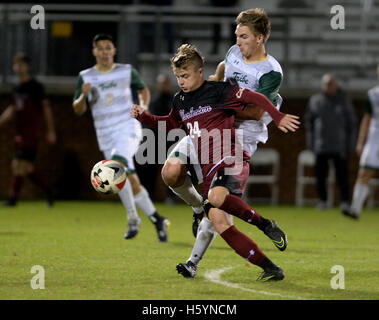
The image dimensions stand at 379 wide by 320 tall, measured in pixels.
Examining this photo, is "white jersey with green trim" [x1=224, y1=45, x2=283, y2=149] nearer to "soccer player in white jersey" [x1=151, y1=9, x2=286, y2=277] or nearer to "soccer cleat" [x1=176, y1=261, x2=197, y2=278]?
"soccer player in white jersey" [x1=151, y1=9, x2=286, y2=277]

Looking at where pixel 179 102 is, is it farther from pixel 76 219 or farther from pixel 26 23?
pixel 26 23

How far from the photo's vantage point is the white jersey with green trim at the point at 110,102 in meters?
9.55

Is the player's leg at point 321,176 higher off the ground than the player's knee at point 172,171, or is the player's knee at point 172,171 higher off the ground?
the player's knee at point 172,171

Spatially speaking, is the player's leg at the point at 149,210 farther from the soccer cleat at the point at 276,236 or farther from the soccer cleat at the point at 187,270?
the soccer cleat at the point at 276,236

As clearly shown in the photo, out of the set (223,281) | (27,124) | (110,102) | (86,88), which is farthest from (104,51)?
(27,124)

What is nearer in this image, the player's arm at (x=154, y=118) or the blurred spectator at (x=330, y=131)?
the player's arm at (x=154, y=118)

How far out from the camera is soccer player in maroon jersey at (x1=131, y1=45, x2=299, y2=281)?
20.7ft

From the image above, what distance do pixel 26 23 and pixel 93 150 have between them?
2746mm

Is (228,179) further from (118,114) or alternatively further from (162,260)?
(118,114)

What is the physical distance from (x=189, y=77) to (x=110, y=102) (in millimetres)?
3252

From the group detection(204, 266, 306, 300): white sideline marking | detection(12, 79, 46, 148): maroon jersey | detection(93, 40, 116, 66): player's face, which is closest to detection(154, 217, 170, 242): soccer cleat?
detection(93, 40, 116, 66): player's face

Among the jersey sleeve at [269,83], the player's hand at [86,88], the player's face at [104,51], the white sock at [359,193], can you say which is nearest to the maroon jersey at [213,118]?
the jersey sleeve at [269,83]
